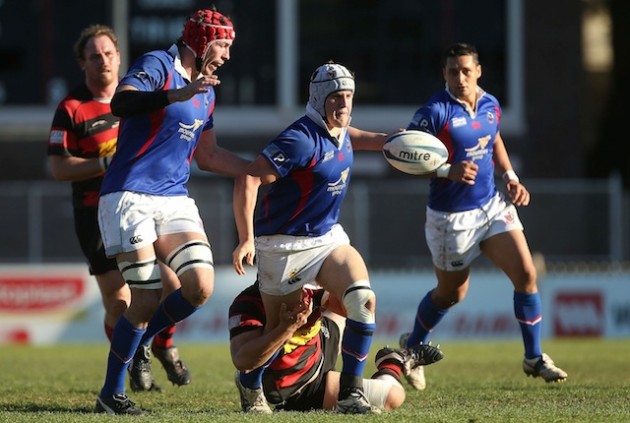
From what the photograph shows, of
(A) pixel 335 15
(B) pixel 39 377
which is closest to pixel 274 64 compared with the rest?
(A) pixel 335 15

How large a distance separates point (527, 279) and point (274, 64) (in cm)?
1272

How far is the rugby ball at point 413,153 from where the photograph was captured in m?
8.45

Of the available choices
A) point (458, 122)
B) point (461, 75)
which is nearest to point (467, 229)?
point (458, 122)

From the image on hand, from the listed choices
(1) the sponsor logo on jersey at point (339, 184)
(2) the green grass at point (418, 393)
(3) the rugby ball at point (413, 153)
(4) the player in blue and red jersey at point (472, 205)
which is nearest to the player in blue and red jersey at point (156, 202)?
(2) the green grass at point (418, 393)

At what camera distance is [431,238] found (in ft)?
31.9

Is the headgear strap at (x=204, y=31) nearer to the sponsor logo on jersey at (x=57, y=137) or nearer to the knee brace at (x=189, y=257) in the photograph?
the knee brace at (x=189, y=257)

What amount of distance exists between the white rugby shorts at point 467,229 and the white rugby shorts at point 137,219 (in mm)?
2355

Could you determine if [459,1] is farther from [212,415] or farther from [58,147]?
[212,415]

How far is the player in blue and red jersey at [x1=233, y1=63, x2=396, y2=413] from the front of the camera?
24.5 feet

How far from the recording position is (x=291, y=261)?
7.69 m

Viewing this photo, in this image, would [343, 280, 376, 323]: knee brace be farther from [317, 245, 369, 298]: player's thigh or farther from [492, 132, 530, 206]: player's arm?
[492, 132, 530, 206]: player's arm

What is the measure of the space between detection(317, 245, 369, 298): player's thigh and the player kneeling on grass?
0.17m

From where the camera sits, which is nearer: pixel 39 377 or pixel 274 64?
pixel 39 377

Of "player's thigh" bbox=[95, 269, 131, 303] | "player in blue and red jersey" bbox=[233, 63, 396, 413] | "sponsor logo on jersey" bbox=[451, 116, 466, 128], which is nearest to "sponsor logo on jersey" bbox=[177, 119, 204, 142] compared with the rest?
"player in blue and red jersey" bbox=[233, 63, 396, 413]
